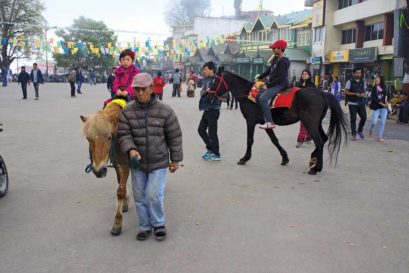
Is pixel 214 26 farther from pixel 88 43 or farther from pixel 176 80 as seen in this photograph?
pixel 176 80

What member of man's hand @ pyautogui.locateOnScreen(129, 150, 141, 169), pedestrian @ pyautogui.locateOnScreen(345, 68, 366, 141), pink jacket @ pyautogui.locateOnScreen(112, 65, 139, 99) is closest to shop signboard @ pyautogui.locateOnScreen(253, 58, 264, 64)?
pedestrian @ pyautogui.locateOnScreen(345, 68, 366, 141)

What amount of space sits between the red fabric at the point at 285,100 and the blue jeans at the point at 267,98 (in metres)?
0.11

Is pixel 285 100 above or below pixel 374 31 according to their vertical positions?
below

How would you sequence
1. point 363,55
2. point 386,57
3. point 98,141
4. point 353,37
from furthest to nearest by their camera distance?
point 353,37, point 363,55, point 386,57, point 98,141

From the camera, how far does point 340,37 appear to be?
115 ft

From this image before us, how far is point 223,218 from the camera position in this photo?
4988 millimetres

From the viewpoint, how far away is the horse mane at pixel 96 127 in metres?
3.86

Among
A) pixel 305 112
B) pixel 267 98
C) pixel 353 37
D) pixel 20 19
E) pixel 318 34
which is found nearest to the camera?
pixel 305 112

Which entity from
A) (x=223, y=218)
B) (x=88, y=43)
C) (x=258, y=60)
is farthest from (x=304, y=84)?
(x=88, y=43)

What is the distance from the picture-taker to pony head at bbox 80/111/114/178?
A: 383 centimetres

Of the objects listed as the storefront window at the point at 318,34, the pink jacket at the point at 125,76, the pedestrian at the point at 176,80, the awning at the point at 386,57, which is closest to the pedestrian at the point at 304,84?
the pink jacket at the point at 125,76

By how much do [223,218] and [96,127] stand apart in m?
2.01

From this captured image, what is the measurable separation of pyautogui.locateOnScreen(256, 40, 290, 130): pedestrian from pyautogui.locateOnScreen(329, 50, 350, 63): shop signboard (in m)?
25.6

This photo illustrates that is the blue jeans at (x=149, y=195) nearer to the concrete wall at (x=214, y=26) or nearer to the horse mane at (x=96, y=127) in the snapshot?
the horse mane at (x=96, y=127)
